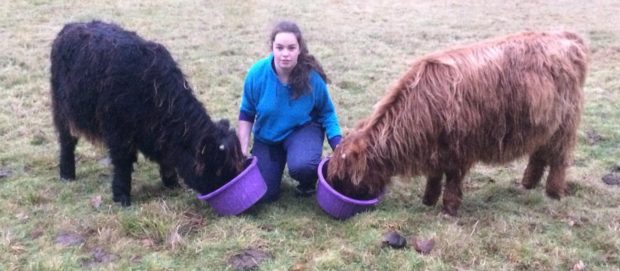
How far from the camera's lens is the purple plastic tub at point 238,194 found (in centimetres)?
468

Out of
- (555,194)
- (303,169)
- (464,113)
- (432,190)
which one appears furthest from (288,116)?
(555,194)

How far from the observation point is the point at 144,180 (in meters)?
5.72

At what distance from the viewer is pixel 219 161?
4.76 m

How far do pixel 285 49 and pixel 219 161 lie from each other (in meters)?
1.03

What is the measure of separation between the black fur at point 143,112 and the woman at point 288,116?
49 cm

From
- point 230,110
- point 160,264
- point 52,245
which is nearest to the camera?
point 160,264

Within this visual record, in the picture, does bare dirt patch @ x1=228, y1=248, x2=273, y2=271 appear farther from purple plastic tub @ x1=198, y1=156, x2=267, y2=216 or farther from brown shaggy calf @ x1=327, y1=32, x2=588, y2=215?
brown shaggy calf @ x1=327, y1=32, x2=588, y2=215

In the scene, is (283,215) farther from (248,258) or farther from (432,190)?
(432,190)

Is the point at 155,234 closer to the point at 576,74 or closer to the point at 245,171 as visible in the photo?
the point at 245,171

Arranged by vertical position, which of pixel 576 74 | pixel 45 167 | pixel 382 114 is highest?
pixel 576 74

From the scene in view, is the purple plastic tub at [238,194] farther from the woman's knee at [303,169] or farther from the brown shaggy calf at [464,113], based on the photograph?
the brown shaggy calf at [464,113]

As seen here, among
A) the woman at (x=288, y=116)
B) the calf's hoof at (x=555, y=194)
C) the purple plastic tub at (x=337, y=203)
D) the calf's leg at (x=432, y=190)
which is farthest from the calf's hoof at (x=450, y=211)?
the woman at (x=288, y=116)

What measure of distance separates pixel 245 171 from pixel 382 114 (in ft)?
3.74

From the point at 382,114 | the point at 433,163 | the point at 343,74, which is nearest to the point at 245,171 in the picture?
the point at 382,114
